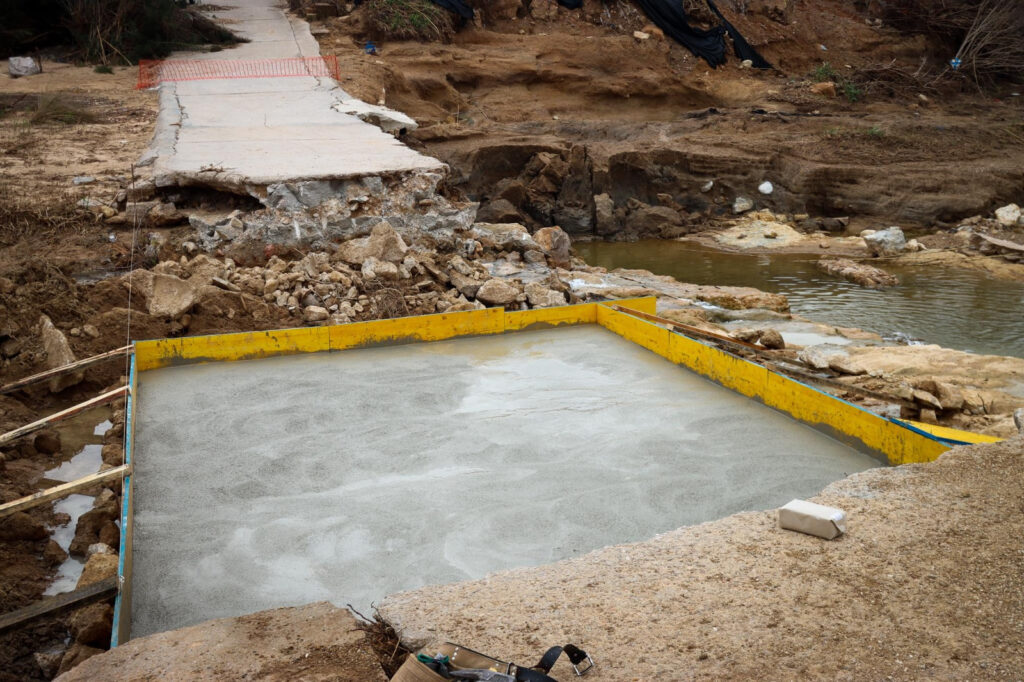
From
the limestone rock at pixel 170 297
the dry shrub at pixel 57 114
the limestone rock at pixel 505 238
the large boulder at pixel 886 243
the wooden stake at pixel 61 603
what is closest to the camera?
the wooden stake at pixel 61 603

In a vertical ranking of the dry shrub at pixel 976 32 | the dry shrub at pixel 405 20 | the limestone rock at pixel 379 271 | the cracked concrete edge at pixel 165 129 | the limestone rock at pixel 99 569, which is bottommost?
the limestone rock at pixel 99 569

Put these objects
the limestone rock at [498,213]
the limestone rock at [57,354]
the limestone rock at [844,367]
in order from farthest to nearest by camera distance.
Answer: the limestone rock at [498,213] < the limestone rock at [844,367] < the limestone rock at [57,354]

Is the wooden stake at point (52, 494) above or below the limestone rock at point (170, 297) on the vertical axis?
above

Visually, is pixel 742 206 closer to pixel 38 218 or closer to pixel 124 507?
pixel 38 218

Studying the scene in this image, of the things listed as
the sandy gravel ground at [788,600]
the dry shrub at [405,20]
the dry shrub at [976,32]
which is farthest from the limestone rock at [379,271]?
the dry shrub at [976,32]

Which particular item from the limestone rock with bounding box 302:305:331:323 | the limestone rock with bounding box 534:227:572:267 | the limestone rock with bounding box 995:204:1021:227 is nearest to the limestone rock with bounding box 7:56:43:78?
the limestone rock with bounding box 534:227:572:267

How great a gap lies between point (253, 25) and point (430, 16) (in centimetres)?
376

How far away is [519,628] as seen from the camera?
2.80 metres

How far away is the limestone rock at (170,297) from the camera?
679cm

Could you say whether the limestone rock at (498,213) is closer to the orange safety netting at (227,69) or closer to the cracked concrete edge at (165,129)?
the orange safety netting at (227,69)

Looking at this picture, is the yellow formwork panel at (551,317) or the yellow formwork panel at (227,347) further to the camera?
the yellow formwork panel at (551,317)

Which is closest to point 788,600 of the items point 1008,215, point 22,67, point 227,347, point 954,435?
point 954,435

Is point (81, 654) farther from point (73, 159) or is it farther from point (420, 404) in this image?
point (73, 159)

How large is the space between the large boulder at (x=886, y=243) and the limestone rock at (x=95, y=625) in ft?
42.0
